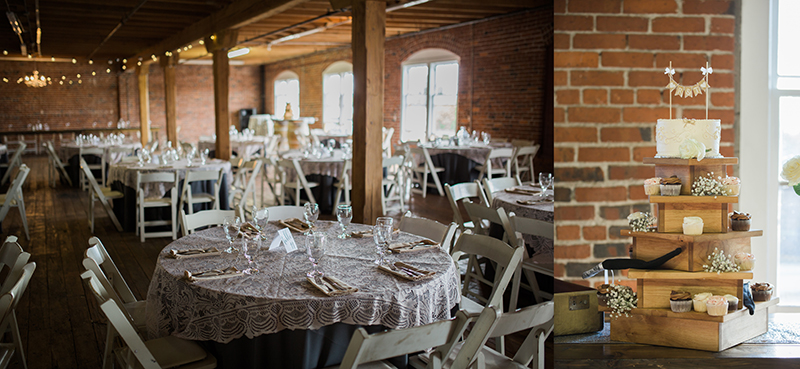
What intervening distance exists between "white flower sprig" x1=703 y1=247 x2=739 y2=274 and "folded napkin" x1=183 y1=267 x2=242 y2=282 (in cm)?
185

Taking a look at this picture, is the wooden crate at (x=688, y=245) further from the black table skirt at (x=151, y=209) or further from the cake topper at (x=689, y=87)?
the black table skirt at (x=151, y=209)

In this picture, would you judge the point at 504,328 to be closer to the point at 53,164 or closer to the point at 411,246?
the point at 411,246

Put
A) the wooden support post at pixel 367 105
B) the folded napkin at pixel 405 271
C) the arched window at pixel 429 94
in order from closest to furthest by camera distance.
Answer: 1. the folded napkin at pixel 405 271
2. the wooden support post at pixel 367 105
3. the arched window at pixel 429 94

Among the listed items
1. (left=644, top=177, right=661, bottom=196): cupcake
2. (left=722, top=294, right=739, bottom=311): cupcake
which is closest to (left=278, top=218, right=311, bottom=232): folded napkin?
(left=644, top=177, right=661, bottom=196): cupcake

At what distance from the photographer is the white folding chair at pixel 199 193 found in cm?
603

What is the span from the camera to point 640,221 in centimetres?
187

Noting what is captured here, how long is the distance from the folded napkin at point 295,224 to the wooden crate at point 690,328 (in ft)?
6.69

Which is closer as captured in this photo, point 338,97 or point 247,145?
point 247,145

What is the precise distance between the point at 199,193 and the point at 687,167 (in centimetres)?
581

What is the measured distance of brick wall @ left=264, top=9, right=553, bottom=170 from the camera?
9.57m

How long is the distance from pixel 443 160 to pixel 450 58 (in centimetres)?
315

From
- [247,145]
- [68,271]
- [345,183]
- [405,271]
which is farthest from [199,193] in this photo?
[247,145]

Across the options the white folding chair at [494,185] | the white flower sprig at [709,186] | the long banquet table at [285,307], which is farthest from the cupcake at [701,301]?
the white folding chair at [494,185]

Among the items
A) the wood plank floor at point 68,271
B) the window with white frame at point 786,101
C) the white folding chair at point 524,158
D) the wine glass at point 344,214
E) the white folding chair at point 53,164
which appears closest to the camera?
the window with white frame at point 786,101
